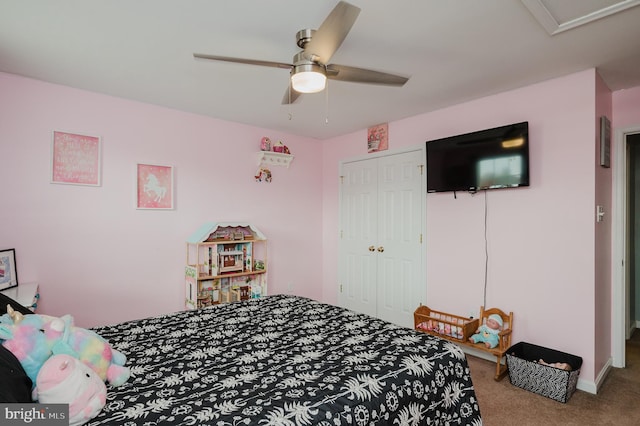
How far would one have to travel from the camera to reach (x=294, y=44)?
2283mm

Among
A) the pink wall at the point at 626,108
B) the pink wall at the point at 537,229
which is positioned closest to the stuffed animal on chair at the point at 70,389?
the pink wall at the point at 537,229

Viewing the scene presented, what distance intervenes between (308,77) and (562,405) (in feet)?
9.51

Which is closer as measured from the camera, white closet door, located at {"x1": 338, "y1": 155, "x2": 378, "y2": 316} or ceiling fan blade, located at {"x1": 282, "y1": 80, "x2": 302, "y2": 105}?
ceiling fan blade, located at {"x1": 282, "y1": 80, "x2": 302, "y2": 105}

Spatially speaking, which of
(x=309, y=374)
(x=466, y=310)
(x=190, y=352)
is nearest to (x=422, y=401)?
(x=309, y=374)

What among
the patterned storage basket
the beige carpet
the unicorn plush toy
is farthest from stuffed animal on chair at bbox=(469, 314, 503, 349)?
the unicorn plush toy

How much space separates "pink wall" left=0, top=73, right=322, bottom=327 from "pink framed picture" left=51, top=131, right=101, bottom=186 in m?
0.05

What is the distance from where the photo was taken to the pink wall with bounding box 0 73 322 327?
110 inches

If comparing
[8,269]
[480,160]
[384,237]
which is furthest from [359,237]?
[8,269]

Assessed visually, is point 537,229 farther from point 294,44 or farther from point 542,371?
point 294,44

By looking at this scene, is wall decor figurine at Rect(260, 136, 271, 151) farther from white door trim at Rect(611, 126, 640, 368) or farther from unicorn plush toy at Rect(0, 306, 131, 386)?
white door trim at Rect(611, 126, 640, 368)

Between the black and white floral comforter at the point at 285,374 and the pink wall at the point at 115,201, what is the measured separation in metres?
1.24

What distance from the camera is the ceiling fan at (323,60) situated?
1562mm

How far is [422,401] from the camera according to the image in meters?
1.56

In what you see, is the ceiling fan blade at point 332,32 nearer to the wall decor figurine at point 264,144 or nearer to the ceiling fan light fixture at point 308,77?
the ceiling fan light fixture at point 308,77
